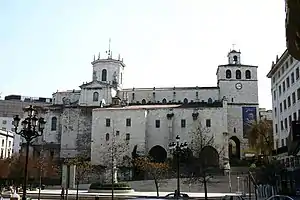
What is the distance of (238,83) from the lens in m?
79.6

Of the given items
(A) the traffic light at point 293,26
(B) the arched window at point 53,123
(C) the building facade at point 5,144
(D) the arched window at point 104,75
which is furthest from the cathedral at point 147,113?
(A) the traffic light at point 293,26

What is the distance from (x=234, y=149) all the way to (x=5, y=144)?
45062 mm

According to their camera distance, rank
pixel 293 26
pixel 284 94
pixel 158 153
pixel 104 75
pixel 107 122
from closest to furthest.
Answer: pixel 293 26
pixel 284 94
pixel 158 153
pixel 107 122
pixel 104 75

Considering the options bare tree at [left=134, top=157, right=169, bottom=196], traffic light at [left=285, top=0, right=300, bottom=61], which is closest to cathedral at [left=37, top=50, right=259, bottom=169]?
bare tree at [left=134, top=157, right=169, bottom=196]

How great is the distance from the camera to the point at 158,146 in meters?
71.1

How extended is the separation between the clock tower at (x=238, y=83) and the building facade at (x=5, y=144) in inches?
1705


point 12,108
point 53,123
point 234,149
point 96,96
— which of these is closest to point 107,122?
point 96,96

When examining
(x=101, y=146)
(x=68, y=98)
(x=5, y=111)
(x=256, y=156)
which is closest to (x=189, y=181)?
(x=256, y=156)

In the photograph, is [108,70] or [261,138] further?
[108,70]

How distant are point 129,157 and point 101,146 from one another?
568cm

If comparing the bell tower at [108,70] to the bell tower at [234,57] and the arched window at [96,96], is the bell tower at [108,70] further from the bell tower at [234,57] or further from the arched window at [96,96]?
the bell tower at [234,57]

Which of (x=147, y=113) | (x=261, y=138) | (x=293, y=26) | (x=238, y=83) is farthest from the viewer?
(x=238, y=83)

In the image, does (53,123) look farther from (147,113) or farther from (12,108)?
(12,108)

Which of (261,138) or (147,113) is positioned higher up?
(147,113)
